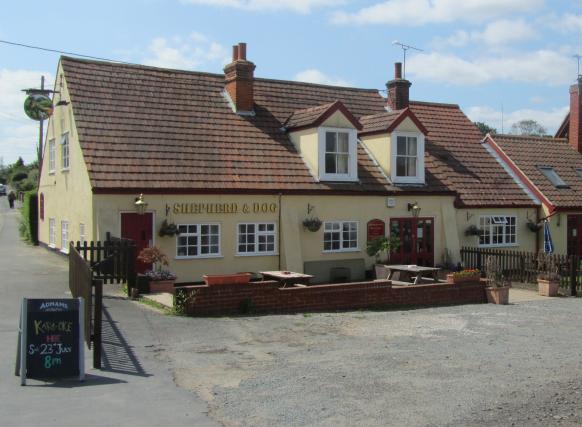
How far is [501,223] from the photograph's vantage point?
24984 millimetres

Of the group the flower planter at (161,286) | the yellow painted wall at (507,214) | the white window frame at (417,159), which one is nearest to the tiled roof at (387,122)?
the white window frame at (417,159)

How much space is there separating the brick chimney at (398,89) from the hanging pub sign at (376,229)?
641 centimetres

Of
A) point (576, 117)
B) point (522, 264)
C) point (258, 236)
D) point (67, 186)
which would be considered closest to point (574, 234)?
point (522, 264)

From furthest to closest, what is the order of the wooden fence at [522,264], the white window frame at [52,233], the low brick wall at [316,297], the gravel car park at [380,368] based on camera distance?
the white window frame at [52,233] → the wooden fence at [522,264] → the low brick wall at [316,297] → the gravel car park at [380,368]

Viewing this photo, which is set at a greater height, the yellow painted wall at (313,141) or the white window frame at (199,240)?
the yellow painted wall at (313,141)

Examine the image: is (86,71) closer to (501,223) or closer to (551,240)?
(501,223)

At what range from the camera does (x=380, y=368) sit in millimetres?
9938

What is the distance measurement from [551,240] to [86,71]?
1835 cm

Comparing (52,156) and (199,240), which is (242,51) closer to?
(199,240)

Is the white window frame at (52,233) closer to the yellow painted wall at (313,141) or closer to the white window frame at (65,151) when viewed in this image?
the white window frame at (65,151)

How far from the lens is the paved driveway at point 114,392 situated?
7.28 m

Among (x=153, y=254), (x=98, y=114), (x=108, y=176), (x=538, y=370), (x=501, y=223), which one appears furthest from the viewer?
(x=501, y=223)

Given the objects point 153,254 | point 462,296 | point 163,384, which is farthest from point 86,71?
point 163,384

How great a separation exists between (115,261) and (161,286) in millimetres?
1320
